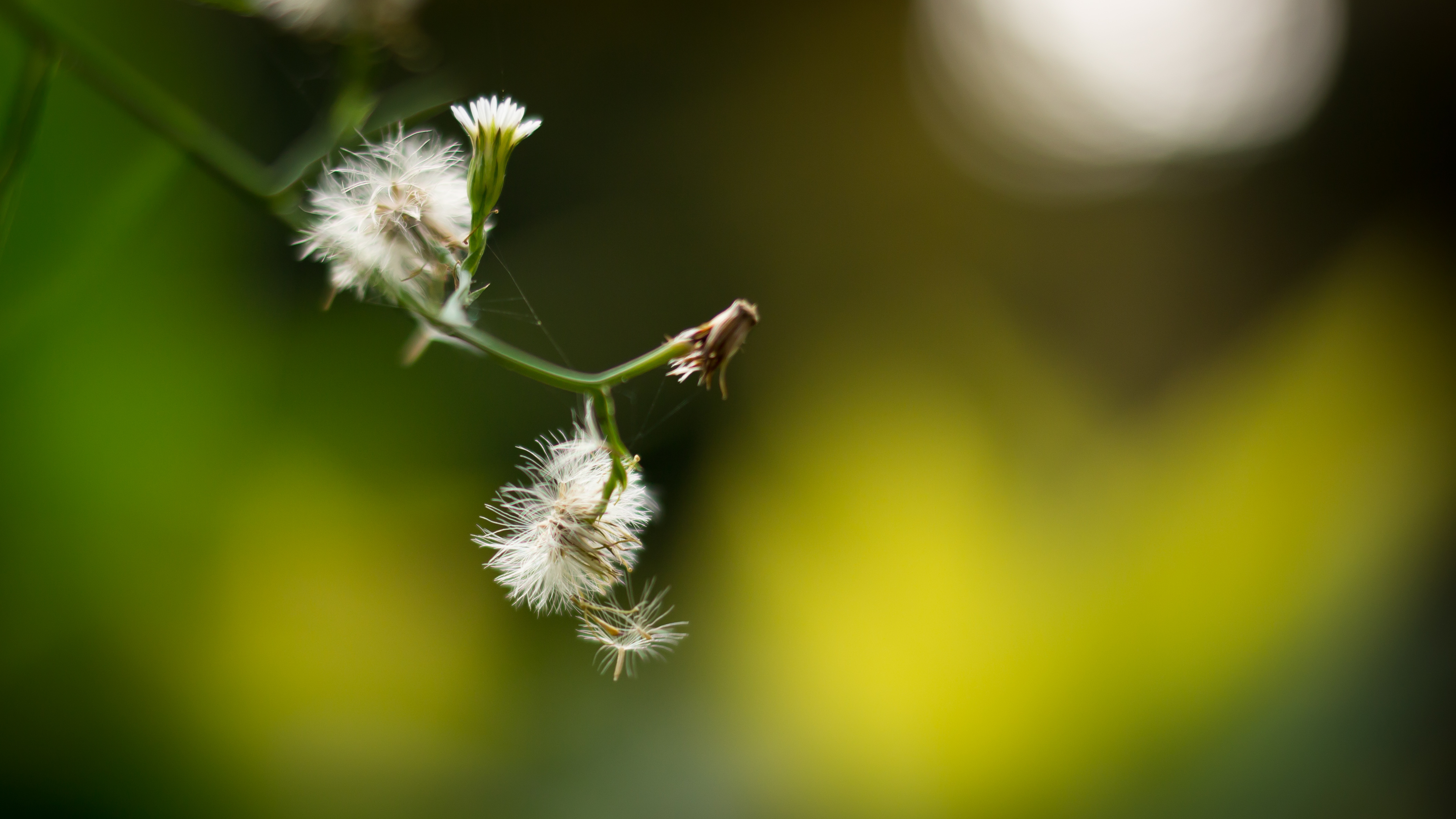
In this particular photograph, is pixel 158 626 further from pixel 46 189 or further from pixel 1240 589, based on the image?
pixel 1240 589

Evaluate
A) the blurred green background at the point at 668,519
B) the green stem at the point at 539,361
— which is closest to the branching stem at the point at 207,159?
the green stem at the point at 539,361

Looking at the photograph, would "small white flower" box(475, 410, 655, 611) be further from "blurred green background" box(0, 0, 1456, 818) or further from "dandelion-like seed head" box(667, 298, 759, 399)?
"blurred green background" box(0, 0, 1456, 818)

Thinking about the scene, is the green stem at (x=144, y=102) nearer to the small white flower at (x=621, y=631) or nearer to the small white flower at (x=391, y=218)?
the small white flower at (x=391, y=218)

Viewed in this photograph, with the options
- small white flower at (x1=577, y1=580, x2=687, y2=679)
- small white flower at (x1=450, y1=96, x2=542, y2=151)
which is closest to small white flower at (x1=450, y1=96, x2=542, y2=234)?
small white flower at (x1=450, y1=96, x2=542, y2=151)

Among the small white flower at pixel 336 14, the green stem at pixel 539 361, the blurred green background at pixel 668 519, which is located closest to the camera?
the green stem at pixel 539 361

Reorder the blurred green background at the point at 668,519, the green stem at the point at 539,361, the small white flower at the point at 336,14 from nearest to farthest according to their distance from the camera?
the green stem at the point at 539,361 < the small white flower at the point at 336,14 < the blurred green background at the point at 668,519

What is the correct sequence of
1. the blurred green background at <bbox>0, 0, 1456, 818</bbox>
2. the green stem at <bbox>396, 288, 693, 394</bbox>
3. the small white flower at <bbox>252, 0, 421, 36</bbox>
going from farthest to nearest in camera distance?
the blurred green background at <bbox>0, 0, 1456, 818</bbox>
the small white flower at <bbox>252, 0, 421, 36</bbox>
the green stem at <bbox>396, 288, 693, 394</bbox>

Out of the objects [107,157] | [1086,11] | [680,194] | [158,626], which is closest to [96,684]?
[158,626]
